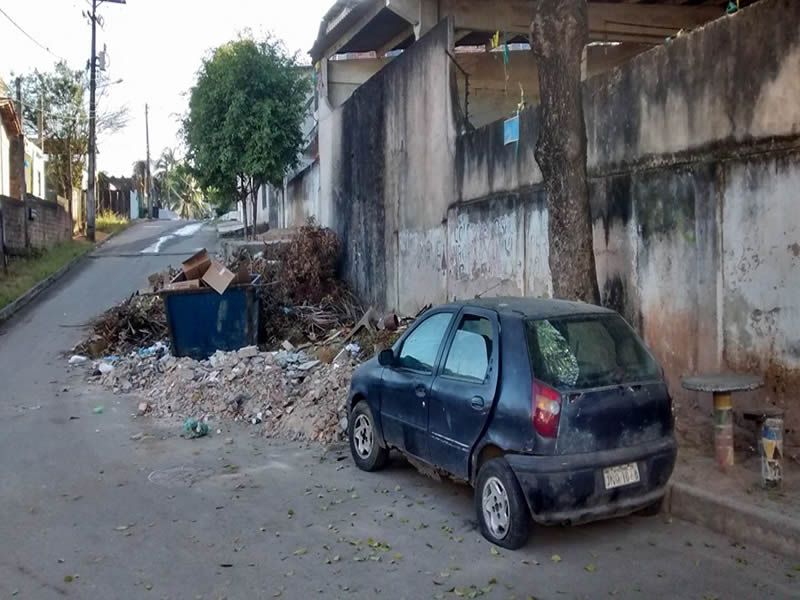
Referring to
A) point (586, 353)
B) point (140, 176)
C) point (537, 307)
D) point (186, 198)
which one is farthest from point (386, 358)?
point (186, 198)

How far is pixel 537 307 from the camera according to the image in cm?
539

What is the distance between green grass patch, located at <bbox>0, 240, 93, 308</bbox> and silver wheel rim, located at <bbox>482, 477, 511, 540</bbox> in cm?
1514

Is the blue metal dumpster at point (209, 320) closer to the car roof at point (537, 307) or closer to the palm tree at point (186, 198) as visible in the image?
the car roof at point (537, 307)

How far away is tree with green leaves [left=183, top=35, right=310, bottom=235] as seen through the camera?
2161cm

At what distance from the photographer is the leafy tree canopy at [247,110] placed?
21.6 meters

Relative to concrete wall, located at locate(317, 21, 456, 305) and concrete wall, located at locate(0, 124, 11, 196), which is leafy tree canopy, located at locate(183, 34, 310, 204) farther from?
concrete wall, located at locate(0, 124, 11, 196)

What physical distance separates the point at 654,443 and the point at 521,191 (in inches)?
203

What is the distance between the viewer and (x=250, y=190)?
24781mm

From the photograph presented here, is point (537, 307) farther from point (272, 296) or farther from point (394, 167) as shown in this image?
point (272, 296)

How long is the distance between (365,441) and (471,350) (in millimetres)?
1942

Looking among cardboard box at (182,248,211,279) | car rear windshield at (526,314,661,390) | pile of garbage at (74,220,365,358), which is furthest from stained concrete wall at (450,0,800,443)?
cardboard box at (182,248,211,279)

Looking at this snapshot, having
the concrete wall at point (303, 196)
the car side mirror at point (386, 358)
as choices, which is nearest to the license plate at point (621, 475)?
the car side mirror at point (386, 358)

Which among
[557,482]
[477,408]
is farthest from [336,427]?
[557,482]

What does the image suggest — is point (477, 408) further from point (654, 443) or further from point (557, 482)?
point (654, 443)
